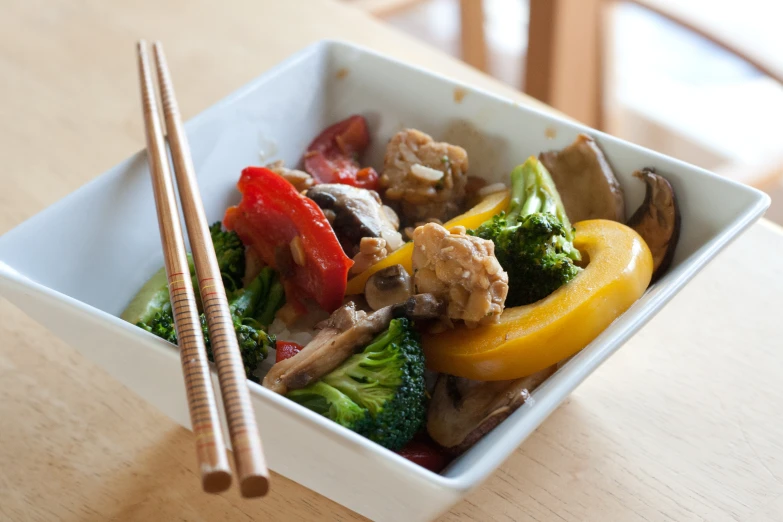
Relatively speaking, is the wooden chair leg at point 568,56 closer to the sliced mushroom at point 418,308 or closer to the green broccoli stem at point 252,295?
the green broccoli stem at point 252,295

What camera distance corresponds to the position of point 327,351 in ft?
3.83

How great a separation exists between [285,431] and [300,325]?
403 mm

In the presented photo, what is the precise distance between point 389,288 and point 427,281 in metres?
0.10

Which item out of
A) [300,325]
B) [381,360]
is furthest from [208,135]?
[381,360]

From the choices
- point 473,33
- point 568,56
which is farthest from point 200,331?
point 473,33

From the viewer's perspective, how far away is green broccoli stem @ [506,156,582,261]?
4.71 feet

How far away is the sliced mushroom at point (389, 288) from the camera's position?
1299mm

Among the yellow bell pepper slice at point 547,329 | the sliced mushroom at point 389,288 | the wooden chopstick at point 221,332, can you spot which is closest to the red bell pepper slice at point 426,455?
the yellow bell pepper slice at point 547,329

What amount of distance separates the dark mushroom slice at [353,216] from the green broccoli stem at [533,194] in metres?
0.22

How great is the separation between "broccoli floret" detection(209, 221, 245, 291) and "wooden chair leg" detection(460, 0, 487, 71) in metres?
2.33

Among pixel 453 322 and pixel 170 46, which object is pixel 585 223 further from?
pixel 170 46

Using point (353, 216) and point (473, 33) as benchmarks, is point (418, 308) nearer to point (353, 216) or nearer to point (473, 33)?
point (353, 216)

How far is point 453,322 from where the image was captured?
1241mm

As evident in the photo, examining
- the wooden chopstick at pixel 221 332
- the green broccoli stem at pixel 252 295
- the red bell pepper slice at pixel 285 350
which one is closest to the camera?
the wooden chopstick at pixel 221 332
